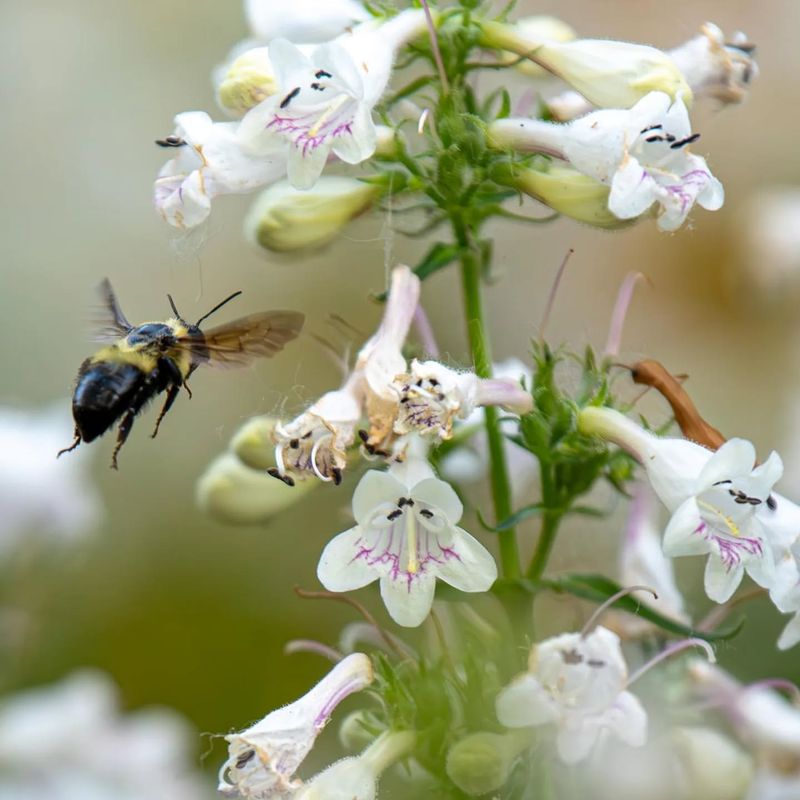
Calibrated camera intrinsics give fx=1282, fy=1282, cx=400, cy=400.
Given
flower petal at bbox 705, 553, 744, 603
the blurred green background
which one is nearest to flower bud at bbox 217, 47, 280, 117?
flower petal at bbox 705, 553, 744, 603

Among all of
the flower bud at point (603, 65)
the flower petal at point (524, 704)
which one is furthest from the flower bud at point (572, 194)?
the flower petal at point (524, 704)

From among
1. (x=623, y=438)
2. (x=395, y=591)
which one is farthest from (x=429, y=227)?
(x=395, y=591)

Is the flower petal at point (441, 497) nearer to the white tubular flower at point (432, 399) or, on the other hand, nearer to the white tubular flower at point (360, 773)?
the white tubular flower at point (432, 399)

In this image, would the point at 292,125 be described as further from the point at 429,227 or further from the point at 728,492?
the point at 728,492

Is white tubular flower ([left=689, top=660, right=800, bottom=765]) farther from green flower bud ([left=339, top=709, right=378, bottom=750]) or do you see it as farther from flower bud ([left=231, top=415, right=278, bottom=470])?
flower bud ([left=231, top=415, right=278, bottom=470])

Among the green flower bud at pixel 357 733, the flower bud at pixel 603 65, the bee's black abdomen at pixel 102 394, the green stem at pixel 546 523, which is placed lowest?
the green flower bud at pixel 357 733

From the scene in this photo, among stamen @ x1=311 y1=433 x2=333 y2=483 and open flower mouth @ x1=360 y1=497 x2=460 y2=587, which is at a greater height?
stamen @ x1=311 y1=433 x2=333 y2=483

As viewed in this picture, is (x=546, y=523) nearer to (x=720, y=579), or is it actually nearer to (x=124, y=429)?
(x=720, y=579)

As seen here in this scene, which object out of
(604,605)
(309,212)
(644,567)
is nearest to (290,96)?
(309,212)
